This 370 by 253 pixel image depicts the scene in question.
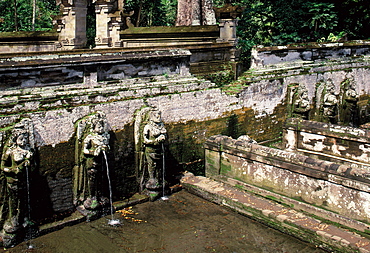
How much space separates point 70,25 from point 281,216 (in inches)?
478

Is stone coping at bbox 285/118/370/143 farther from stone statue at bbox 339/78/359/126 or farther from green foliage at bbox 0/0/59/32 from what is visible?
green foliage at bbox 0/0/59/32

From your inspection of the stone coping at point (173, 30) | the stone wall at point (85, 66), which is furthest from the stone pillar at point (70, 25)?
the stone wall at point (85, 66)

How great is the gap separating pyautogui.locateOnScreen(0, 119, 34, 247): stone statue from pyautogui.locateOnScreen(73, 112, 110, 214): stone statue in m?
1.03

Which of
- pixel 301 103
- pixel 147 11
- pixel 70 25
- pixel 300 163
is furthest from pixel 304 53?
pixel 147 11

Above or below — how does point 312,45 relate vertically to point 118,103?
above

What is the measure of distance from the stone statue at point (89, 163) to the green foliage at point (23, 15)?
19.8m

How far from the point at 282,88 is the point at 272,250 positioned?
21.0 feet

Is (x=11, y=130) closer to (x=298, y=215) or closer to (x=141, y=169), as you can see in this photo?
(x=141, y=169)

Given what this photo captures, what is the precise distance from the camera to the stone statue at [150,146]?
8.59m

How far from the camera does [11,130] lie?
7.07 metres

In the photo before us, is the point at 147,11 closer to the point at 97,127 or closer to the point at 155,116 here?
the point at 155,116

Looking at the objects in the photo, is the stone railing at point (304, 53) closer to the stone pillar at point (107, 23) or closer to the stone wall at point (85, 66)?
the stone wall at point (85, 66)

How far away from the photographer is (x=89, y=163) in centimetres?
784

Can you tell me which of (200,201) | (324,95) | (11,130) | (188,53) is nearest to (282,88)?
(324,95)
